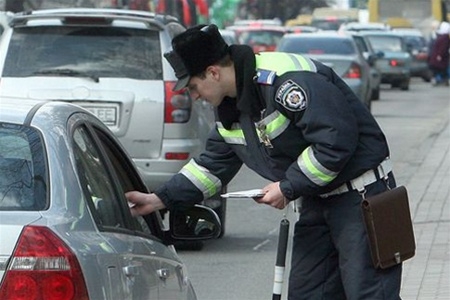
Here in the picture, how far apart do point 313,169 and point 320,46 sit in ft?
73.9

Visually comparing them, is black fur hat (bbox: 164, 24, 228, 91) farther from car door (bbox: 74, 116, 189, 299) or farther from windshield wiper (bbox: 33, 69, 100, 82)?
windshield wiper (bbox: 33, 69, 100, 82)

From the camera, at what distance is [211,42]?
5465mm

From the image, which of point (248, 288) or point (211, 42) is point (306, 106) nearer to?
point (211, 42)

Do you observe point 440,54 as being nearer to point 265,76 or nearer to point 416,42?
point 416,42

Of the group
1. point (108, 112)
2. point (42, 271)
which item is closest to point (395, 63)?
point (108, 112)

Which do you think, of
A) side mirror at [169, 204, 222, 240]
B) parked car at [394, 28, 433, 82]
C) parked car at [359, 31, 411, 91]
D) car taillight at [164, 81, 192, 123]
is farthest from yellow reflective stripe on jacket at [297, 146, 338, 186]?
parked car at [394, 28, 433, 82]

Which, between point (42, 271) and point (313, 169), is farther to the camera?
point (313, 169)

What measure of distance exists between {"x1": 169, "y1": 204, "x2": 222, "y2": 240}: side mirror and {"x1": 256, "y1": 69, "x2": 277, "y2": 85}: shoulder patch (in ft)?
2.11

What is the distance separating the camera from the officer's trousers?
5.54 meters

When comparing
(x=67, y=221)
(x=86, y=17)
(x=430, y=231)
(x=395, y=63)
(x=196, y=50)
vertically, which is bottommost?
(x=395, y=63)

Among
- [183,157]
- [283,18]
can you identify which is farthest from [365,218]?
[283,18]

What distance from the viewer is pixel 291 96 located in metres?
5.37

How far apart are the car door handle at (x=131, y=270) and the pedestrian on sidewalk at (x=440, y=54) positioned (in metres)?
42.3

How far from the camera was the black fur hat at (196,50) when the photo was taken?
214 inches
